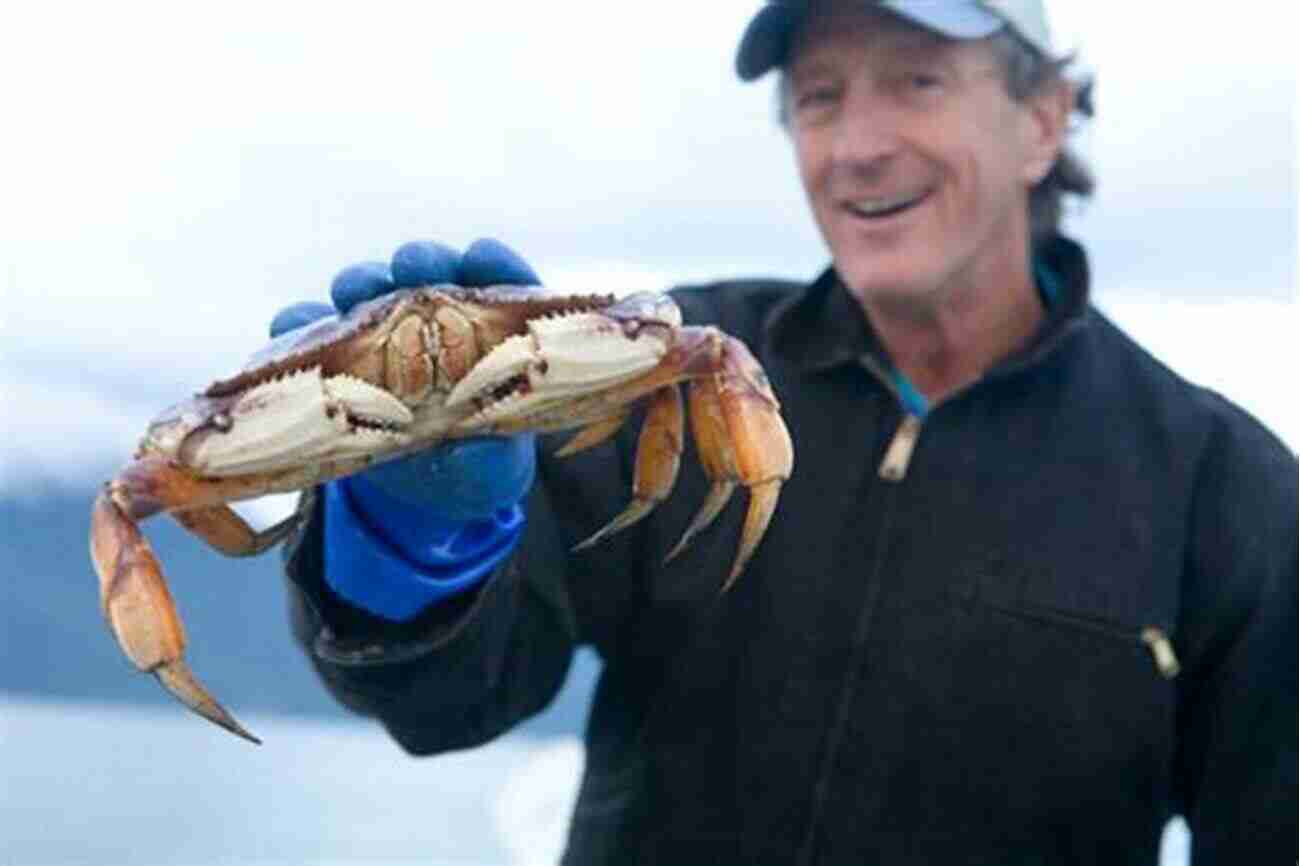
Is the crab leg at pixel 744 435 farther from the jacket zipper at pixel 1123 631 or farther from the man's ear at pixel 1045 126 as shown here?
the man's ear at pixel 1045 126

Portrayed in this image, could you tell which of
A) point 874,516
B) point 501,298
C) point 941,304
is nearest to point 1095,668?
point 874,516

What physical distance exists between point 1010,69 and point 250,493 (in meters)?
1.30

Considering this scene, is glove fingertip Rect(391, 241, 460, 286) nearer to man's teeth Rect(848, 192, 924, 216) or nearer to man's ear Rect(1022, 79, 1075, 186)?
man's teeth Rect(848, 192, 924, 216)

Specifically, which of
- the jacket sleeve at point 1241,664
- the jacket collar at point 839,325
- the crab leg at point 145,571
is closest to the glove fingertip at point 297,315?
the crab leg at point 145,571

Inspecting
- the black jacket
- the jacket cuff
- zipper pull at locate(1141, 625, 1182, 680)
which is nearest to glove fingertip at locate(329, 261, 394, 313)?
the jacket cuff

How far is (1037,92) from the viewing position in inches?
97.0

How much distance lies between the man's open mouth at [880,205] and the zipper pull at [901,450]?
229 millimetres

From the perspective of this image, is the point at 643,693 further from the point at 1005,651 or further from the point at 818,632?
the point at 1005,651

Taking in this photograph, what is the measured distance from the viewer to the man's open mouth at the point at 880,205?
2297mm

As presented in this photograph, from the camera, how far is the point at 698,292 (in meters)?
2.34

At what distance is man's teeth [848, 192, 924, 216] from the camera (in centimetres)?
230

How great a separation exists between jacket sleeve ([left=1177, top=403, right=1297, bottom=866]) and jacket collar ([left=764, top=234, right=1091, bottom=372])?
229 millimetres

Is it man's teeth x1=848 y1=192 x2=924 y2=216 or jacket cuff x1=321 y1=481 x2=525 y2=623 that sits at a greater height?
man's teeth x1=848 y1=192 x2=924 y2=216

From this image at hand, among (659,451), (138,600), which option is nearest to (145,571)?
(138,600)
